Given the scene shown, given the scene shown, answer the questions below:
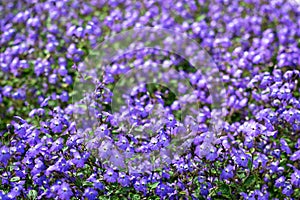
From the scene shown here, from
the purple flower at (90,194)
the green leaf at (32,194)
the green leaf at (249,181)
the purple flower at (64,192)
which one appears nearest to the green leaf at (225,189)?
the green leaf at (249,181)

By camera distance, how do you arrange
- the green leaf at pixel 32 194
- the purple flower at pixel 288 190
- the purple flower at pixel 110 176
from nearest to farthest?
the purple flower at pixel 110 176 < the green leaf at pixel 32 194 < the purple flower at pixel 288 190

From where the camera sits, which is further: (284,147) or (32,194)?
(284,147)

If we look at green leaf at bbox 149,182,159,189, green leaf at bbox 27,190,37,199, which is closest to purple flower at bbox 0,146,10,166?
Result: green leaf at bbox 27,190,37,199

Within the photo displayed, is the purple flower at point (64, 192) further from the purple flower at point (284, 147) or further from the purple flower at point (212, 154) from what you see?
the purple flower at point (284, 147)

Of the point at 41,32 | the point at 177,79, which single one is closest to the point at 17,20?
the point at 41,32

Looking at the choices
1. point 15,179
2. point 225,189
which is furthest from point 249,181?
point 15,179

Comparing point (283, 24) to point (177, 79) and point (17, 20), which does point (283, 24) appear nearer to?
point (177, 79)

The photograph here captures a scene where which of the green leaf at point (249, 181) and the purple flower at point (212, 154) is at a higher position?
the purple flower at point (212, 154)

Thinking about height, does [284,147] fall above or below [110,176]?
above

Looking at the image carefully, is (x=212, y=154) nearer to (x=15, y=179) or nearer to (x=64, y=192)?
(x=64, y=192)

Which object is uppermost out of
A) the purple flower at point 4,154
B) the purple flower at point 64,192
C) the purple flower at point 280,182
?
the purple flower at point 4,154
